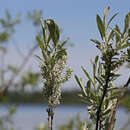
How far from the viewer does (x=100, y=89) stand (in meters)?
0.64

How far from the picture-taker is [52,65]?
0.62m

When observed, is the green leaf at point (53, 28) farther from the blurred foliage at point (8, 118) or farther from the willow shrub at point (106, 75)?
the blurred foliage at point (8, 118)

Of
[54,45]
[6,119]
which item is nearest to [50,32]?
[54,45]

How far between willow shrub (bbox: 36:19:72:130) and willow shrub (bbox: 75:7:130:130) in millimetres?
49

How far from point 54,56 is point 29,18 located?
2850 millimetres

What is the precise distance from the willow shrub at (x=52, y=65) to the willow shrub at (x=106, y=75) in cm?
5

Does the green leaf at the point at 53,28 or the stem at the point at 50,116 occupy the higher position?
the green leaf at the point at 53,28

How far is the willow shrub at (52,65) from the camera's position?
60cm

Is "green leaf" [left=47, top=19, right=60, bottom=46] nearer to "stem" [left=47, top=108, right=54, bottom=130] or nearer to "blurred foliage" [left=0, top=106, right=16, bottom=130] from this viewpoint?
"stem" [left=47, top=108, right=54, bottom=130]

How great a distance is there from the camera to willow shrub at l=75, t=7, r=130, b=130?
57 cm

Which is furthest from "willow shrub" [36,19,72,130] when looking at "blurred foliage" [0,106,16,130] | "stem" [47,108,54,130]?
"blurred foliage" [0,106,16,130]

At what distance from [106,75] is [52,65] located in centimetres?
11

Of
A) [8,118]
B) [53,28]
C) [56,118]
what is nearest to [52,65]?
[53,28]

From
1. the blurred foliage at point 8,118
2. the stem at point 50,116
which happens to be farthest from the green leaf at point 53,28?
the blurred foliage at point 8,118
